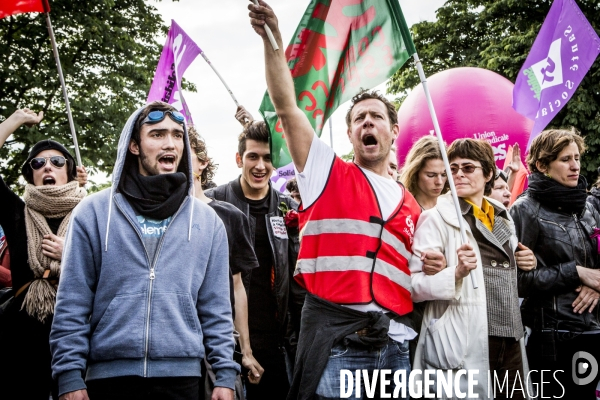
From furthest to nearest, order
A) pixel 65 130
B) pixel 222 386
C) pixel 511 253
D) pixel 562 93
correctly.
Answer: pixel 65 130 → pixel 562 93 → pixel 511 253 → pixel 222 386

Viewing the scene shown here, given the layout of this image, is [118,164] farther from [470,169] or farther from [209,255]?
[470,169]

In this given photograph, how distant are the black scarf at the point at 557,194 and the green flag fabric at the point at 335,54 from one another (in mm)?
1648

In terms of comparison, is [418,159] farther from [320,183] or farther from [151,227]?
[151,227]

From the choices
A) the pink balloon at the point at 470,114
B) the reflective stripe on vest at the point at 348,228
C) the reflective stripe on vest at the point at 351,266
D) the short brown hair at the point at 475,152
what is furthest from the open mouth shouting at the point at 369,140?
the pink balloon at the point at 470,114

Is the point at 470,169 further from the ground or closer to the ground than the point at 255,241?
further from the ground

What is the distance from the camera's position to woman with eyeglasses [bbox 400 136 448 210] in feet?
14.4

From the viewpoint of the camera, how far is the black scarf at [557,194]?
4.38 metres

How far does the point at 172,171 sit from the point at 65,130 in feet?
36.9

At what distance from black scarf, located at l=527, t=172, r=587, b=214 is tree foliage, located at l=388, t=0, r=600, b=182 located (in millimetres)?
14418

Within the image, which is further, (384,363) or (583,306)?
(583,306)

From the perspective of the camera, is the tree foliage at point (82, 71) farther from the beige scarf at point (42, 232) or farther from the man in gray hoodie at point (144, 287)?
the man in gray hoodie at point (144, 287)

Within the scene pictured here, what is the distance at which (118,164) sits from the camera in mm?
2893

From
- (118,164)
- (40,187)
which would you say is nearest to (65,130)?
(40,187)

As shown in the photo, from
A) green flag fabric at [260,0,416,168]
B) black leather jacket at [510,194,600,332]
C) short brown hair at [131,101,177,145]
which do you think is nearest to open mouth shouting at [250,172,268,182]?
green flag fabric at [260,0,416,168]
